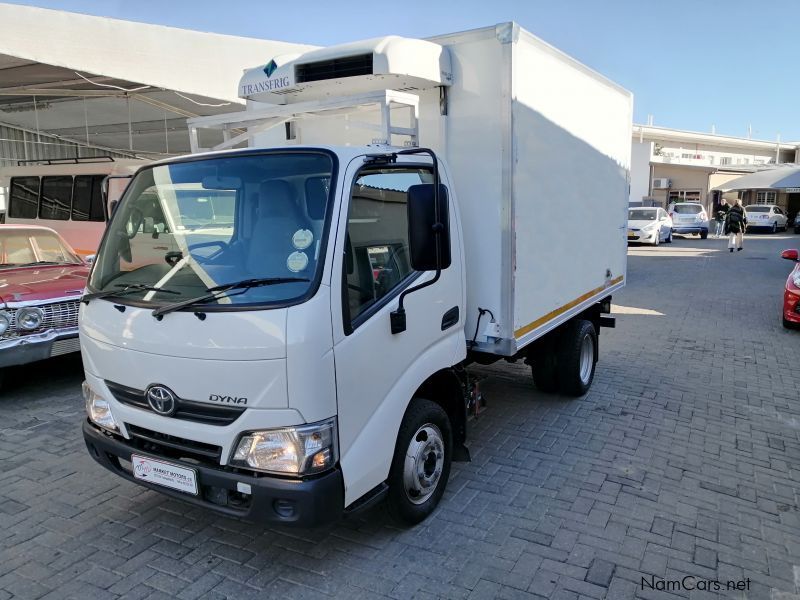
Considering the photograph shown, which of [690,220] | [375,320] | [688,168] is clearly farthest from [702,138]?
[375,320]

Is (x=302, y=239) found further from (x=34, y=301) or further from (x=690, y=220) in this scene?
(x=690, y=220)

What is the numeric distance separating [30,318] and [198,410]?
13.2 ft

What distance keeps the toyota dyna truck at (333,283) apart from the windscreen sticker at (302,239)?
1cm

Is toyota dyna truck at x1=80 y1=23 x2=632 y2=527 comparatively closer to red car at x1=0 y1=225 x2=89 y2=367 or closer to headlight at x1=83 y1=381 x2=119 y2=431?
headlight at x1=83 y1=381 x2=119 y2=431

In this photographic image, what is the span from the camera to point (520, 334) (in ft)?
13.8

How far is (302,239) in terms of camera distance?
9.41 ft

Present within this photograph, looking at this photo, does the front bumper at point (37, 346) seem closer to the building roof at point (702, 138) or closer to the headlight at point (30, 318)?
the headlight at point (30, 318)

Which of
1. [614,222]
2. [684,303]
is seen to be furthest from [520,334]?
[684,303]

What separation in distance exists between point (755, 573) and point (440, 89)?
11.4ft

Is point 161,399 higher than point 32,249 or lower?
lower

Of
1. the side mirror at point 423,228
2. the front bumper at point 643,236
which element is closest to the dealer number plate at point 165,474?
the side mirror at point 423,228

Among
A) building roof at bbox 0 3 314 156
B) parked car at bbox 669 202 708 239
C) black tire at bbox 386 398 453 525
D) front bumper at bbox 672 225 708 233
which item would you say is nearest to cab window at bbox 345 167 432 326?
black tire at bbox 386 398 453 525

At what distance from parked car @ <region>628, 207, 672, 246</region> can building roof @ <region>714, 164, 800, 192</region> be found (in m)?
13.8

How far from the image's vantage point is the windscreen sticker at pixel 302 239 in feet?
9.33
